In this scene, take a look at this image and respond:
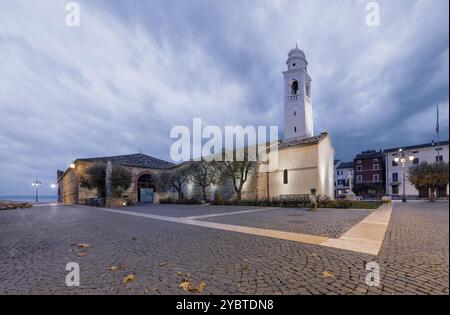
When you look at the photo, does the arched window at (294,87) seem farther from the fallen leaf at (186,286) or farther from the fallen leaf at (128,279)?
the fallen leaf at (128,279)

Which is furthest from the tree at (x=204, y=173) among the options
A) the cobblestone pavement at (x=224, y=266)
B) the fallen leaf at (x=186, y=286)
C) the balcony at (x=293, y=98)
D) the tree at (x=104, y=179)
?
the fallen leaf at (x=186, y=286)

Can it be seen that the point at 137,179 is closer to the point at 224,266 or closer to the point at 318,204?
the point at 318,204

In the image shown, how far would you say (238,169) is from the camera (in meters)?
28.0

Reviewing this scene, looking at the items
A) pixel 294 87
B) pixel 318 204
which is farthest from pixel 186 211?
pixel 294 87

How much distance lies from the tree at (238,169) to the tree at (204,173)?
195cm

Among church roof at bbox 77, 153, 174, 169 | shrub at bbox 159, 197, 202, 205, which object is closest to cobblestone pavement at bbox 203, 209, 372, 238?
shrub at bbox 159, 197, 202, 205

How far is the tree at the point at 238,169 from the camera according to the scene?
2770 centimetres

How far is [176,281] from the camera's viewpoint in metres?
3.87

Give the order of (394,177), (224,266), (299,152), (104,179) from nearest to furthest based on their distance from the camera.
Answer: (224,266) → (104,179) → (299,152) → (394,177)

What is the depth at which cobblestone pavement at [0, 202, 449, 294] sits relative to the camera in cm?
358

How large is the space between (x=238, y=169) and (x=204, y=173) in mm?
5812

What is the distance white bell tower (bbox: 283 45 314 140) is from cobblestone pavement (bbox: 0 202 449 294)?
97.2 ft
